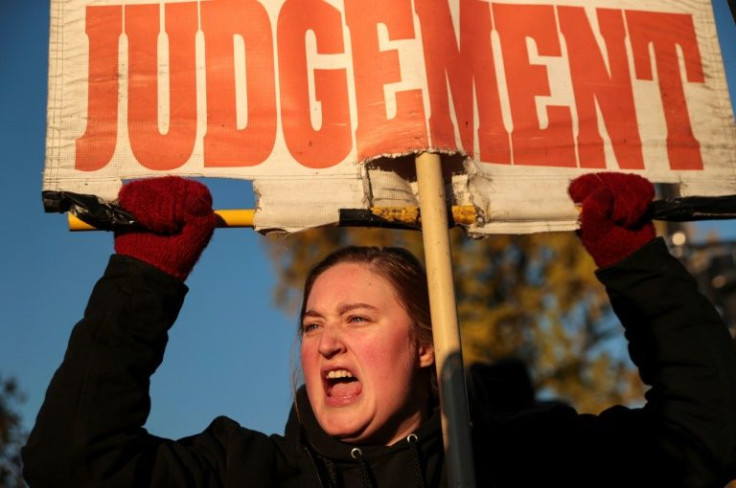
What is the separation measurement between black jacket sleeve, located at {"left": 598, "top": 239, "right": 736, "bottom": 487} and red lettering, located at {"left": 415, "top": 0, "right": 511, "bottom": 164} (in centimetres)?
51

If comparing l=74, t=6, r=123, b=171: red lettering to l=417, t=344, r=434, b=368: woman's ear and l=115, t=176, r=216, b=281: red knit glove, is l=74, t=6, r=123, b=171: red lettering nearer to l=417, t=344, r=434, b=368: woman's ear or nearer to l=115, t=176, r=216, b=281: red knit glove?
l=115, t=176, r=216, b=281: red knit glove

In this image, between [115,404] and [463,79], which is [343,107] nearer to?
[463,79]

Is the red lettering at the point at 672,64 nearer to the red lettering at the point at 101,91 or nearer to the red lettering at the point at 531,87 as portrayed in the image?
the red lettering at the point at 531,87

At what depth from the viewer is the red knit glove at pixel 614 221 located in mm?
2701

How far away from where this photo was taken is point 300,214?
8.55 ft

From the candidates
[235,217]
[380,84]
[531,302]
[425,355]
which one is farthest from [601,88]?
[531,302]

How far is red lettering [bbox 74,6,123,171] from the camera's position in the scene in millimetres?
2604

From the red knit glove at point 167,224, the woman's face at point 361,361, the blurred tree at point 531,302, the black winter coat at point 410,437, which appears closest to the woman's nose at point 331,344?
the woman's face at point 361,361

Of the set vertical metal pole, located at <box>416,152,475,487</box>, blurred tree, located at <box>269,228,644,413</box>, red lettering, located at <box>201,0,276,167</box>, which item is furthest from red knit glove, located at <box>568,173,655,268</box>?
blurred tree, located at <box>269,228,644,413</box>

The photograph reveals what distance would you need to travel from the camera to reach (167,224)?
94.5 inches

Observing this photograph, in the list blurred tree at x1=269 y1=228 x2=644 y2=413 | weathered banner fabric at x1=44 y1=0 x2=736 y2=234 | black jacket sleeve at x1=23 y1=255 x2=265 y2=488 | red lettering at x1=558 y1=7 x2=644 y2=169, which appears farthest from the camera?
blurred tree at x1=269 y1=228 x2=644 y2=413

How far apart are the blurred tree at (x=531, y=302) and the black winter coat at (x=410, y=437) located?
8064 millimetres

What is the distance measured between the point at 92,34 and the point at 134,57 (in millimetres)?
139

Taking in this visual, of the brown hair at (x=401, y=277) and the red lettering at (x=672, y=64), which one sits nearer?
the brown hair at (x=401, y=277)
